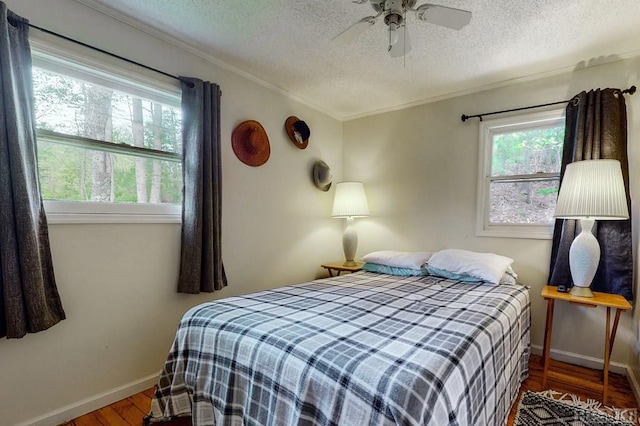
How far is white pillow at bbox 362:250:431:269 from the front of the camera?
2.63 metres

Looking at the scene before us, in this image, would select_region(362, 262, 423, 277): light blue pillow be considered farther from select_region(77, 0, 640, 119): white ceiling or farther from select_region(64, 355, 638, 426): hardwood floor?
select_region(77, 0, 640, 119): white ceiling

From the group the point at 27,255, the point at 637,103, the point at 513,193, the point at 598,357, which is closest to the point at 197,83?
the point at 27,255

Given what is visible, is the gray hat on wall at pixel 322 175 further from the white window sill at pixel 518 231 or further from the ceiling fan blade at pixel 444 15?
the ceiling fan blade at pixel 444 15

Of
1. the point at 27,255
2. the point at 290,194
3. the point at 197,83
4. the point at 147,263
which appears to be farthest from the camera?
the point at 290,194

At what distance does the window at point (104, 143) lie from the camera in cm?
166

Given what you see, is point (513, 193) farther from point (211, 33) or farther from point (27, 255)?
point (27, 255)

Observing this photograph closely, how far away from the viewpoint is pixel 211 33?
6.69 ft

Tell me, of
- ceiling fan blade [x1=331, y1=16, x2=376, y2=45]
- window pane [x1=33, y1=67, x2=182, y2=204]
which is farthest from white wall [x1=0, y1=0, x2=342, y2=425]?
ceiling fan blade [x1=331, y1=16, x2=376, y2=45]

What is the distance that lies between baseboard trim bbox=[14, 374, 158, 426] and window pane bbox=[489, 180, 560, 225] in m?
3.00

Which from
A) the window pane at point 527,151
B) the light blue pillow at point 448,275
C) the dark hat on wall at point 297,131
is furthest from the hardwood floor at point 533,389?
the dark hat on wall at point 297,131

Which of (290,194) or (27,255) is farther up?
(290,194)

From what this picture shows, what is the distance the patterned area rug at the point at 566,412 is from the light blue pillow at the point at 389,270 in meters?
1.06

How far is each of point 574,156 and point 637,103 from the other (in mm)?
517

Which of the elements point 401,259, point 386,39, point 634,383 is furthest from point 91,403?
point 634,383
